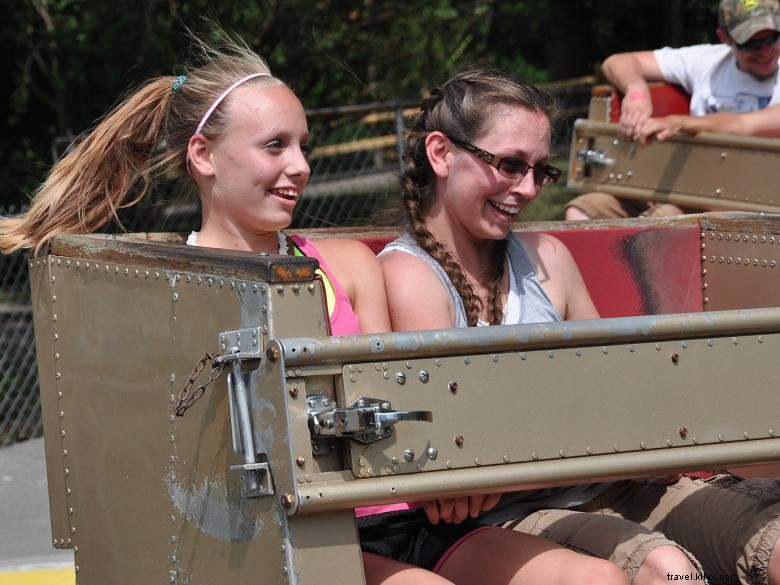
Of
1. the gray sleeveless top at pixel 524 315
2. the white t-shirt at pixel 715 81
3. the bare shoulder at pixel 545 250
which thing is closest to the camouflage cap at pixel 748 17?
the white t-shirt at pixel 715 81

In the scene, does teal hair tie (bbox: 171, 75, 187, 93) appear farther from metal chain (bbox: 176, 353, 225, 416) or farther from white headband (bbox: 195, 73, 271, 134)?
metal chain (bbox: 176, 353, 225, 416)

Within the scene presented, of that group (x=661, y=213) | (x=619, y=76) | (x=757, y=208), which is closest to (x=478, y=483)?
(x=757, y=208)

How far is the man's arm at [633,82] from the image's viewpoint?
502 centimetres

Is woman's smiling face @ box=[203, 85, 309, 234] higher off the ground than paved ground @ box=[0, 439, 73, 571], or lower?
higher

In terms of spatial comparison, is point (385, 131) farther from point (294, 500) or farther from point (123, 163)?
point (294, 500)

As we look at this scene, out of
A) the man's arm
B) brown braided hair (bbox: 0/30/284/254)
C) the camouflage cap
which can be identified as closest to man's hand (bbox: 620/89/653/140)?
the man's arm

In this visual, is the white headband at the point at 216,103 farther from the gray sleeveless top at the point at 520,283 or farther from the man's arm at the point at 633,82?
the man's arm at the point at 633,82

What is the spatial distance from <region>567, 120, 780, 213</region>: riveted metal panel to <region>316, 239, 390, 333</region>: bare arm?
2.19 meters

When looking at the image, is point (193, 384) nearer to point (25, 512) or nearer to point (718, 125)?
point (718, 125)

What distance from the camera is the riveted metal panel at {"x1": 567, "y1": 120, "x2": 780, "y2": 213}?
4.64 metres

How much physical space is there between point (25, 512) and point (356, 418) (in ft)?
12.2

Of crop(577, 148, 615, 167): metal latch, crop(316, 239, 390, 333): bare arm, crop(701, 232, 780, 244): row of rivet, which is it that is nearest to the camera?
crop(316, 239, 390, 333): bare arm

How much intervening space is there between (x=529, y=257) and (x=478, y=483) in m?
1.15

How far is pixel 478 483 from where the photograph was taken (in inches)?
84.1
